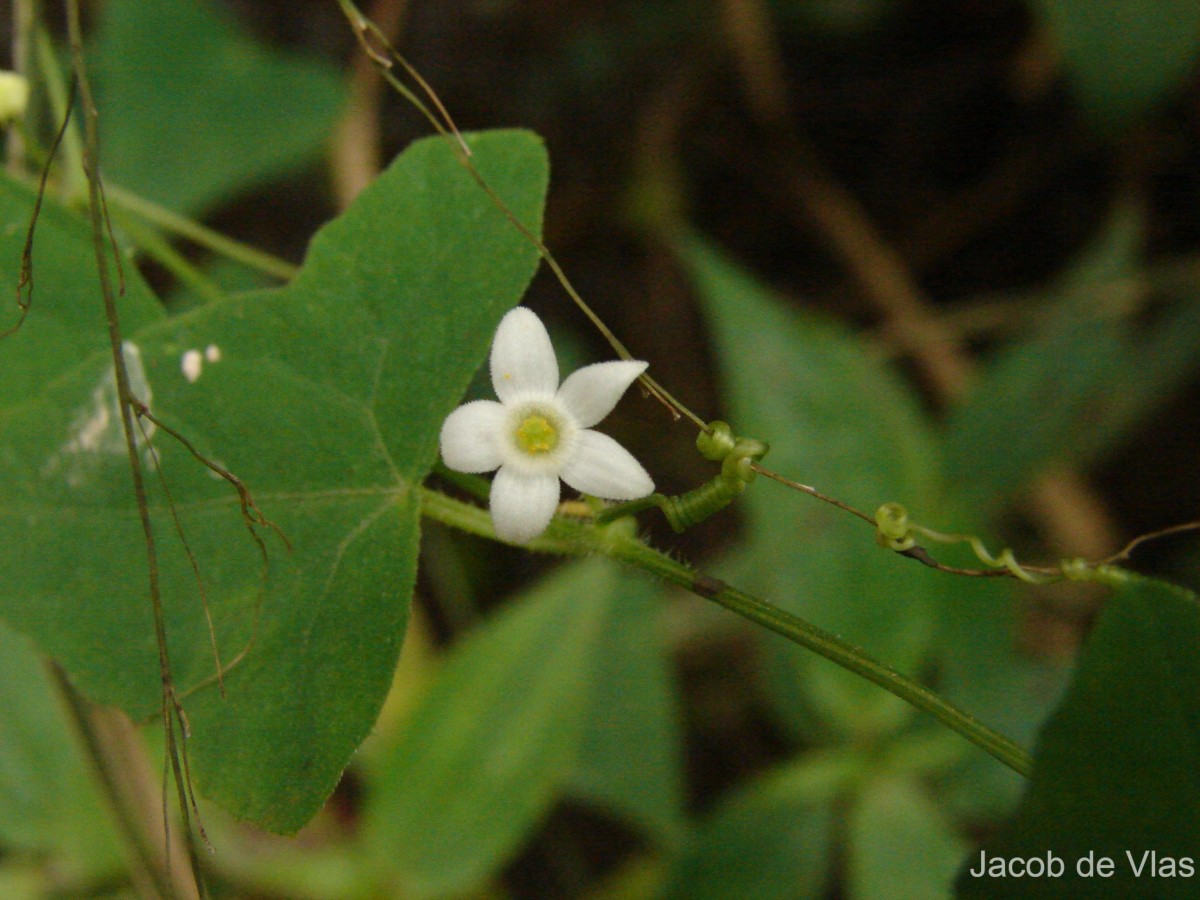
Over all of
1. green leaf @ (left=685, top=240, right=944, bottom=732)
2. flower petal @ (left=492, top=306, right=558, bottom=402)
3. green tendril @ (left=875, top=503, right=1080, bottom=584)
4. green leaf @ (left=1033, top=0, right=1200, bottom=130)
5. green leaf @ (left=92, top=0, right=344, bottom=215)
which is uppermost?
green leaf @ (left=1033, top=0, right=1200, bottom=130)

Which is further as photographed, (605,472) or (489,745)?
(489,745)

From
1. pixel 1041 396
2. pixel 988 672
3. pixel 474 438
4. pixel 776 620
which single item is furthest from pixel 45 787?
pixel 1041 396

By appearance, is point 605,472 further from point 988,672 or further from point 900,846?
point 988,672

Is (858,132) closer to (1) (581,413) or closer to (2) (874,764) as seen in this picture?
(2) (874,764)

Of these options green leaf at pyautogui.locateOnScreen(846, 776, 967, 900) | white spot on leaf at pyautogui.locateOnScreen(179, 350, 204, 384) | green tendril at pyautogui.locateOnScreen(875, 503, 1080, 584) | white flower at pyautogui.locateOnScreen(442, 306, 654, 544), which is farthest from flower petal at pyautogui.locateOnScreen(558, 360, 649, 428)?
green leaf at pyautogui.locateOnScreen(846, 776, 967, 900)

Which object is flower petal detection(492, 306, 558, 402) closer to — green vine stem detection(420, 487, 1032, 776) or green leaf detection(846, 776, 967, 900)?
green vine stem detection(420, 487, 1032, 776)

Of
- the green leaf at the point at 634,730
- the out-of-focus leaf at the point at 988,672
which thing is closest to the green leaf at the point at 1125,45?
the out-of-focus leaf at the point at 988,672
